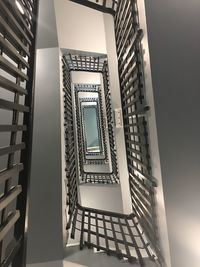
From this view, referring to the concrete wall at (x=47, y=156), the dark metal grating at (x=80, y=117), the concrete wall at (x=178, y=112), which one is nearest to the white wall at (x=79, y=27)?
the concrete wall at (x=47, y=156)

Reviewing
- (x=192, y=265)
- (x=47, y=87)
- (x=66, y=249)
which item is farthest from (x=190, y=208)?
(x=47, y=87)

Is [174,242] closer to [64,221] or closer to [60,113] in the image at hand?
[64,221]

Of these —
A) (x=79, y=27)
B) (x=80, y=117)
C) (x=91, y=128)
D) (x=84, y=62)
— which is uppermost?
(x=79, y=27)

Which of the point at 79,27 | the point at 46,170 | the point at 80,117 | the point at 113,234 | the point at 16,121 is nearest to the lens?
the point at 16,121

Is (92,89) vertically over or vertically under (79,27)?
under

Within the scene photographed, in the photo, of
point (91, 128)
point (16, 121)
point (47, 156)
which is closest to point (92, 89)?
point (91, 128)

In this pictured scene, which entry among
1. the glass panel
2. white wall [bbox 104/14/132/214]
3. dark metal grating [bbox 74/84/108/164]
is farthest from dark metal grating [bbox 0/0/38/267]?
the glass panel

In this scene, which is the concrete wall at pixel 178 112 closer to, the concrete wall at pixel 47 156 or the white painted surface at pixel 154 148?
the white painted surface at pixel 154 148

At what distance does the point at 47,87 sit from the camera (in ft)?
6.37

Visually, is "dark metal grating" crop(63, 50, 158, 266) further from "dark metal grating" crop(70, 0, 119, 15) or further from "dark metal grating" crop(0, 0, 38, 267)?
"dark metal grating" crop(70, 0, 119, 15)

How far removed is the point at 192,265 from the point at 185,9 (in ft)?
4.46

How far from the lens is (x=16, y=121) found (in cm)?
90

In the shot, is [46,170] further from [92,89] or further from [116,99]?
[92,89]

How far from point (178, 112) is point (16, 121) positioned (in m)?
0.83
